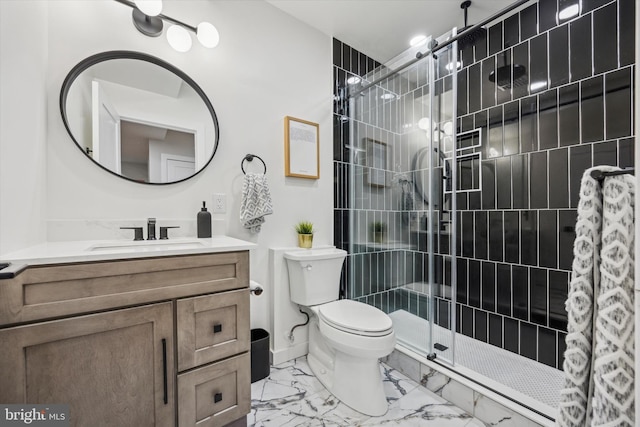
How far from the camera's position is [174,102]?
1.51 m

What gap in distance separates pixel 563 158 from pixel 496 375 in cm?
138

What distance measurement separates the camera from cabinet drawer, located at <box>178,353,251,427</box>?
1.05 m

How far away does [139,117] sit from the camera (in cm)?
142

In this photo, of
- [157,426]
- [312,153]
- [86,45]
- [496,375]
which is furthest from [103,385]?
[496,375]

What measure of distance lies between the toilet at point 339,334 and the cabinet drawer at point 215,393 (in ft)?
1.61

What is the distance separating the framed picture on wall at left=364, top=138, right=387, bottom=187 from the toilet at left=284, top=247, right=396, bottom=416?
65 cm

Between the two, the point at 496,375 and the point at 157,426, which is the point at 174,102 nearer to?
the point at 157,426

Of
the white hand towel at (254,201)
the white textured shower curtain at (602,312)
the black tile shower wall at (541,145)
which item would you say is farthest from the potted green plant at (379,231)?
the white textured shower curtain at (602,312)

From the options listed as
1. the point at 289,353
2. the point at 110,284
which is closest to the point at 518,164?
the point at 289,353

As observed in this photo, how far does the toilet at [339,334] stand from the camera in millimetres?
1354

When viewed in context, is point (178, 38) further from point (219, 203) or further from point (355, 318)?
point (355, 318)

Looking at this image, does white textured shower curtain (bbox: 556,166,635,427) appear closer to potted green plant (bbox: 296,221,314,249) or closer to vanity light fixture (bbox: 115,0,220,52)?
potted green plant (bbox: 296,221,314,249)

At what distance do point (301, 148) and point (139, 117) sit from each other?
38.5 inches

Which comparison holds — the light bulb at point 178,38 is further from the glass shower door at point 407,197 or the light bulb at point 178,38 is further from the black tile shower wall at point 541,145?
the black tile shower wall at point 541,145
